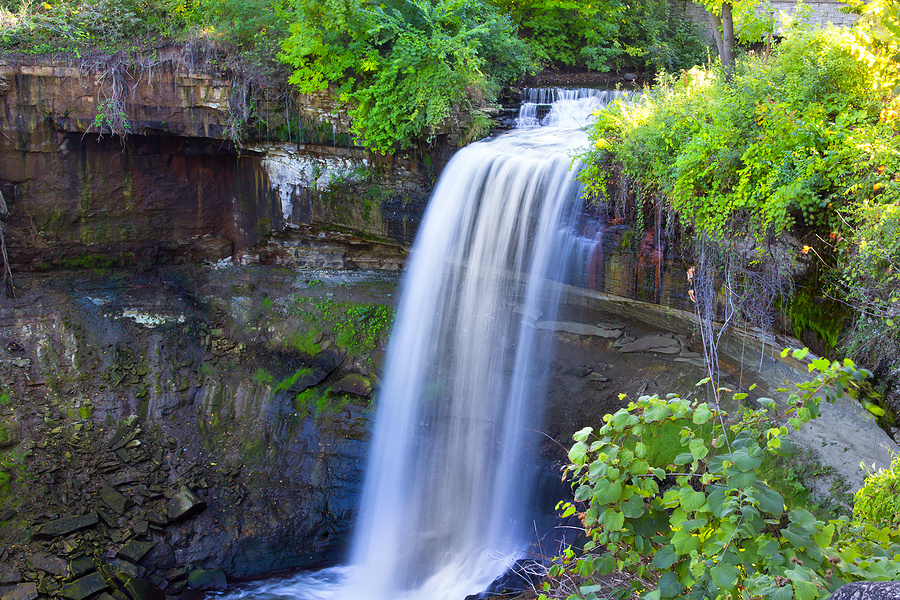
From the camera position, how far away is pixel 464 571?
7.01 meters

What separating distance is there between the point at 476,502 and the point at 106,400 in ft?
18.0

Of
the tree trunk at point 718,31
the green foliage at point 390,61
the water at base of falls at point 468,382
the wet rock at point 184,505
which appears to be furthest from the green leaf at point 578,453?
the tree trunk at point 718,31

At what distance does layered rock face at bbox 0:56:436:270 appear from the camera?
8.83 meters

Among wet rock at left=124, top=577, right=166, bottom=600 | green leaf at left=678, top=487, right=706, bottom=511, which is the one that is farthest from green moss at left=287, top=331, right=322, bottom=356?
green leaf at left=678, top=487, right=706, bottom=511

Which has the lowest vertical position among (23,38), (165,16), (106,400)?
(106,400)

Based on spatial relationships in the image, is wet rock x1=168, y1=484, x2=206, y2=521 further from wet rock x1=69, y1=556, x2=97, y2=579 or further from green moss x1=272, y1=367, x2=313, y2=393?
green moss x1=272, y1=367, x2=313, y2=393

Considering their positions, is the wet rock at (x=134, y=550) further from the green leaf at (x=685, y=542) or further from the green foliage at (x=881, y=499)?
the green foliage at (x=881, y=499)

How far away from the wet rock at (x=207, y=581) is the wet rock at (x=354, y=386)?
2.81 meters

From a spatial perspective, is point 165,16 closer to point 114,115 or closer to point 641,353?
point 114,115

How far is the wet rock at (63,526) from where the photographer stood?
713 cm

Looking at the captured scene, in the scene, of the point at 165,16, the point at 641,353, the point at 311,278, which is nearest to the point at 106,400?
the point at 311,278

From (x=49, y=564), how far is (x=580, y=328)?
6892mm

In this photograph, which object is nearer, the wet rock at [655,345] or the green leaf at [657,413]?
the green leaf at [657,413]

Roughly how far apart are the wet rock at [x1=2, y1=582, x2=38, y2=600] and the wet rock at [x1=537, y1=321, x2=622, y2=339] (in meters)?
6.47
